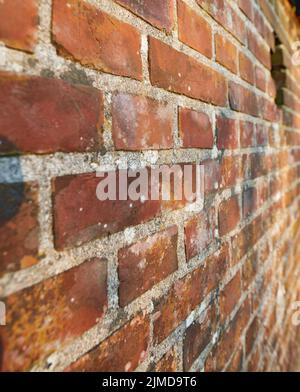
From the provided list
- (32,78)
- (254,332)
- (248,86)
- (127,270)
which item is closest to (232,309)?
(254,332)

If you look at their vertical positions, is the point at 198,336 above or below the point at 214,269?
below

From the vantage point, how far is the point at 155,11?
1.87 feet

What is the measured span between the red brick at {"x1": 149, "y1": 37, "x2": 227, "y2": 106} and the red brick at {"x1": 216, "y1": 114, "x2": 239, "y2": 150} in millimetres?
43

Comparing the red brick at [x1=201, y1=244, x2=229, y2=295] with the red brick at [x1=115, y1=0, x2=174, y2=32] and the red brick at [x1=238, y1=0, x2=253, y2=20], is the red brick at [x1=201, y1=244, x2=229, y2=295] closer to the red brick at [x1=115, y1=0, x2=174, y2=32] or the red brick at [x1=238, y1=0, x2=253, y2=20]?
the red brick at [x1=115, y1=0, x2=174, y2=32]

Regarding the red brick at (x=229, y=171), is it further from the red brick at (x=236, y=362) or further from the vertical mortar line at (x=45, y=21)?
the vertical mortar line at (x=45, y=21)

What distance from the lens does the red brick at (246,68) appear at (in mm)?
1025

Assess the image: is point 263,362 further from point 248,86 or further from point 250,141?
point 248,86

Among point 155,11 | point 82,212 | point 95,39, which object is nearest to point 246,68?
point 155,11

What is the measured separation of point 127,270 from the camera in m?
0.50

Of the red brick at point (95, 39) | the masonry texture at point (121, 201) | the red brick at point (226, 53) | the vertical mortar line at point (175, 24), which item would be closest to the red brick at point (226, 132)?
the masonry texture at point (121, 201)

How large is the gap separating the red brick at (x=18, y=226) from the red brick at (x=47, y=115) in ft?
0.13

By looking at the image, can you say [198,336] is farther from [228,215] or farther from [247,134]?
[247,134]

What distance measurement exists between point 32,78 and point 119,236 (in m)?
0.23

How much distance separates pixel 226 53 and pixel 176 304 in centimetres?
62
